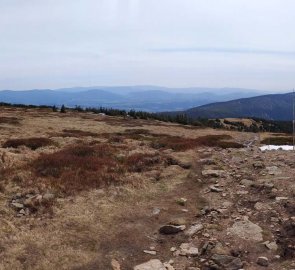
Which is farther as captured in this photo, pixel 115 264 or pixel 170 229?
pixel 170 229

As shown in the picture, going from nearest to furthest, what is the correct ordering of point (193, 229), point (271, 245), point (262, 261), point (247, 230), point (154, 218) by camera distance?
point (262, 261) < point (271, 245) < point (247, 230) < point (193, 229) < point (154, 218)

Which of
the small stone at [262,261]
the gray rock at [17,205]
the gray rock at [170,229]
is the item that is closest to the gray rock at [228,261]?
the small stone at [262,261]

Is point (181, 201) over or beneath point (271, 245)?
over

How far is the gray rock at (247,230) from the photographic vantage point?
14141mm

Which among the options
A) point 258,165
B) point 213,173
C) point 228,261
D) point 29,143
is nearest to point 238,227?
point 228,261

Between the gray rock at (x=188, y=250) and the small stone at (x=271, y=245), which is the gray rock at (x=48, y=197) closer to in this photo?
the gray rock at (x=188, y=250)

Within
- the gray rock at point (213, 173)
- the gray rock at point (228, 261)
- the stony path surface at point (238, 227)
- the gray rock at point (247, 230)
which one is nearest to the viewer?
the gray rock at point (228, 261)

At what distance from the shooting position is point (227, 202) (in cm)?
1789

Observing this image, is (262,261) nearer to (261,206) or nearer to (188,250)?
(188,250)

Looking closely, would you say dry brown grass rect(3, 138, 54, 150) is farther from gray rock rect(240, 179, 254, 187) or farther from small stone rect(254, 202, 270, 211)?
small stone rect(254, 202, 270, 211)

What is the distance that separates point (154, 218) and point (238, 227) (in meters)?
3.34

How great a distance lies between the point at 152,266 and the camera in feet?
41.5

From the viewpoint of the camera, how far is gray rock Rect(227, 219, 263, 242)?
14.1 metres

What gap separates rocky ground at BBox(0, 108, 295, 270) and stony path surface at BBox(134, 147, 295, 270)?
32 millimetres
